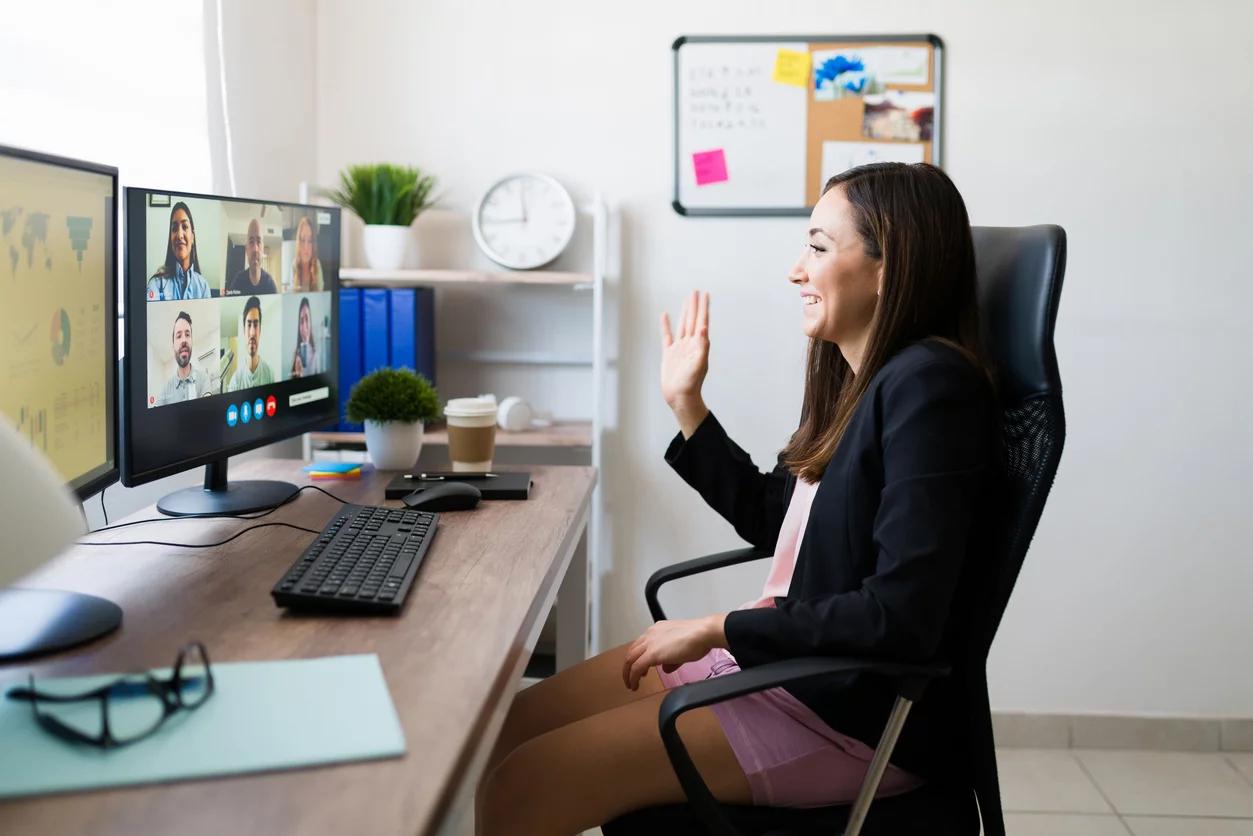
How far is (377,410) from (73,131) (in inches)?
27.8

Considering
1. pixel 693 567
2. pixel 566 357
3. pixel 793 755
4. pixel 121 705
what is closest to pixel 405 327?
pixel 566 357

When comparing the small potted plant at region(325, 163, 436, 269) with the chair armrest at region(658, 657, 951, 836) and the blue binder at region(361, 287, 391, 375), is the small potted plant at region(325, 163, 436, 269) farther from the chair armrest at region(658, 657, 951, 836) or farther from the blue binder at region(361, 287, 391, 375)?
the chair armrest at region(658, 657, 951, 836)

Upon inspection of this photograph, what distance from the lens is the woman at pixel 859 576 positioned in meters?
1.18

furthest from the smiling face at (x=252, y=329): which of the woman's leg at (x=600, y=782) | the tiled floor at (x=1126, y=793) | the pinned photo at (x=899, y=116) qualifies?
the tiled floor at (x=1126, y=793)

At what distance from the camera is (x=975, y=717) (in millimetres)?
1280

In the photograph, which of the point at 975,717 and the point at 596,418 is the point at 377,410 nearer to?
the point at 596,418

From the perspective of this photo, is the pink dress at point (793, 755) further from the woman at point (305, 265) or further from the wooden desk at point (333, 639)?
the woman at point (305, 265)

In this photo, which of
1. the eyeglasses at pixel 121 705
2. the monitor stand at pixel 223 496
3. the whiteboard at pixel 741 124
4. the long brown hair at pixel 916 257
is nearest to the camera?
the eyeglasses at pixel 121 705

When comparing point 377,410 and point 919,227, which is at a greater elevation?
point 919,227

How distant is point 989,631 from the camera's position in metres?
1.25

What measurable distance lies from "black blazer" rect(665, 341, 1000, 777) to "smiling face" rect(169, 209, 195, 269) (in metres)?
0.90

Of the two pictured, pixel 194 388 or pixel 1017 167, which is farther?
pixel 1017 167

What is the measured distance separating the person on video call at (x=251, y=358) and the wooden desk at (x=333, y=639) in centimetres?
20

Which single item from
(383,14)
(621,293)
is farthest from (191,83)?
(621,293)
